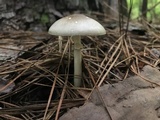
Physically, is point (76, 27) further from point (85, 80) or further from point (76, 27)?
point (85, 80)

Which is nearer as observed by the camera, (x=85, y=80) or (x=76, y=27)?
(x=76, y=27)

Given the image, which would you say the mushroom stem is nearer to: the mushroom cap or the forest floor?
the forest floor

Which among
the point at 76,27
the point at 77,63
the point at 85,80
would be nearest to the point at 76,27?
the point at 76,27

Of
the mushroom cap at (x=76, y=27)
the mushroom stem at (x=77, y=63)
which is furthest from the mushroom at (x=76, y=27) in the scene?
the mushroom stem at (x=77, y=63)

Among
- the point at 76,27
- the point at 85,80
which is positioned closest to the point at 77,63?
the point at 85,80

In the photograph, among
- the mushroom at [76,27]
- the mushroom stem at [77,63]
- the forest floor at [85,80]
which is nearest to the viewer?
the forest floor at [85,80]

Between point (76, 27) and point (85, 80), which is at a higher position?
point (76, 27)

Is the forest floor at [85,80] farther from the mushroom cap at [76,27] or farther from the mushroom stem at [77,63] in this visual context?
the mushroom cap at [76,27]

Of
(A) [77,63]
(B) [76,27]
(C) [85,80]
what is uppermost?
(B) [76,27]

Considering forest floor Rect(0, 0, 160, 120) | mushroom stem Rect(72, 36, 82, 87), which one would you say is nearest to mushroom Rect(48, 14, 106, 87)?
mushroom stem Rect(72, 36, 82, 87)
